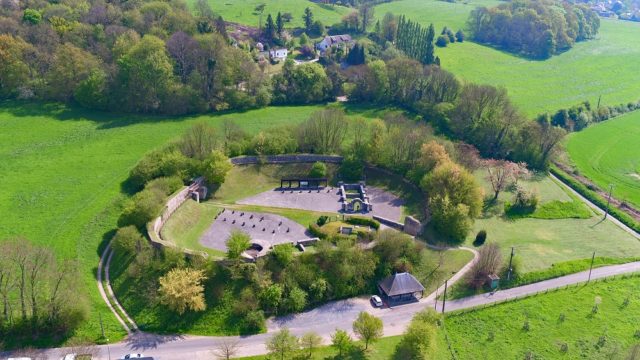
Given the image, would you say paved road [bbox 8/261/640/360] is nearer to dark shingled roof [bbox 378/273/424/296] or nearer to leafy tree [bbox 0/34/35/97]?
dark shingled roof [bbox 378/273/424/296]

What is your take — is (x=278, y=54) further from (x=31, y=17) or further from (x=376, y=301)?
(x=376, y=301)

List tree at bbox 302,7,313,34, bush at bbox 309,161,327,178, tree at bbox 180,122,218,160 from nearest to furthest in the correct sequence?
bush at bbox 309,161,327,178 < tree at bbox 180,122,218,160 < tree at bbox 302,7,313,34

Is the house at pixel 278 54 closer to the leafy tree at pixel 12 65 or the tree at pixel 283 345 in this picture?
the leafy tree at pixel 12 65

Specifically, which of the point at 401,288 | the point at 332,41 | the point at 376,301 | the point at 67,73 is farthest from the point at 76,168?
the point at 332,41

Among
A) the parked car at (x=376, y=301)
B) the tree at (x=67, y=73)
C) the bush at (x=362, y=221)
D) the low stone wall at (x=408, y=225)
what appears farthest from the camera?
the tree at (x=67, y=73)

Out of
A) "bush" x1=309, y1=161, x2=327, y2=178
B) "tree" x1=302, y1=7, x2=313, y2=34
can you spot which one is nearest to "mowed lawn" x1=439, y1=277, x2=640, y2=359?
"bush" x1=309, y1=161, x2=327, y2=178

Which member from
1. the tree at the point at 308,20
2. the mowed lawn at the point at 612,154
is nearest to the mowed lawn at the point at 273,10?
the tree at the point at 308,20
